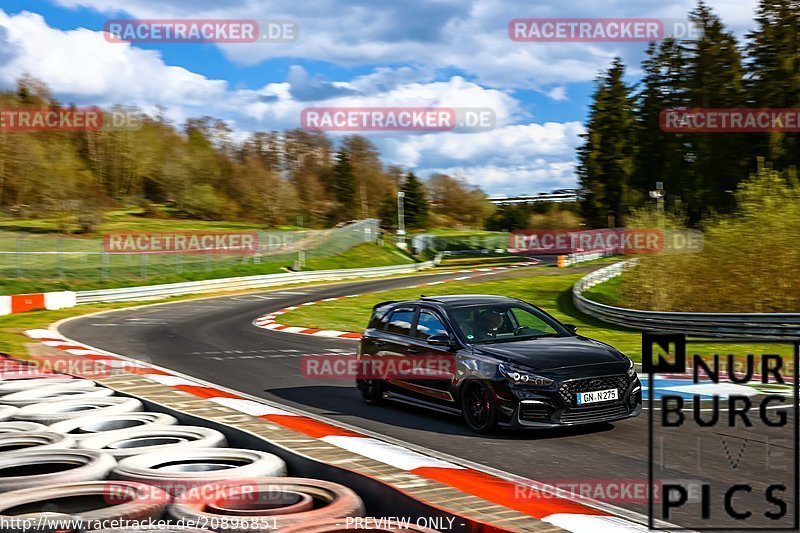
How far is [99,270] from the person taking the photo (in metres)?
41.9

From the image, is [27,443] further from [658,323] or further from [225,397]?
[658,323]

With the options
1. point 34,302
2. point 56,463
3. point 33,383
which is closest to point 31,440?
point 56,463

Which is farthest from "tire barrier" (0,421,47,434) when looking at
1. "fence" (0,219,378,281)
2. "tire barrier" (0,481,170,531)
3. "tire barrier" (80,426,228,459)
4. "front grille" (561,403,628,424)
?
"fence" (0,219,378,281)

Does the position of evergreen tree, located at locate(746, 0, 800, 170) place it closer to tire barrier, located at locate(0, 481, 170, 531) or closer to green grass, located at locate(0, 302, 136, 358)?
green grass, located at locate(0, 302, 136, 358)

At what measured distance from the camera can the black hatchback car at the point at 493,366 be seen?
9.11m

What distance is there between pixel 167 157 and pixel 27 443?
9352 cm

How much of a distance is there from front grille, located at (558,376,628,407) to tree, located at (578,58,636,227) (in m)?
83.5

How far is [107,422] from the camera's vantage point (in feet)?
27.0

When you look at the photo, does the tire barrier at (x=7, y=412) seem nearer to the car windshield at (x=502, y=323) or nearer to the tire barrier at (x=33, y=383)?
the tire barrier at (x=33, y=383)

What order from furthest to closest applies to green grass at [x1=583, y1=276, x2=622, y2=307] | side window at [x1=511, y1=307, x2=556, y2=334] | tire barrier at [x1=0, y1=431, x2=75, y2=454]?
1. green grass at [x1=583, y1=276, x2=622, y2=307]
2. side window at [x1=511, y1=307, x2=556, y2=334]
3. tire barrier at [x1=0, y1=431, x2=75, y2=454]

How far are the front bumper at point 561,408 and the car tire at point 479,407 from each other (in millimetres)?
206

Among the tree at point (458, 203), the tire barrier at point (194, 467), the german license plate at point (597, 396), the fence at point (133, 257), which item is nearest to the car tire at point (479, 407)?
the german license plate at point (597, 396)

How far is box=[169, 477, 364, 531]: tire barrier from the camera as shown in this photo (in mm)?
4832

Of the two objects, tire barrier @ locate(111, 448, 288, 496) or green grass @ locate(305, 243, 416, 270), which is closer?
tire barrier @ locate(111, 448, 288, 496)
